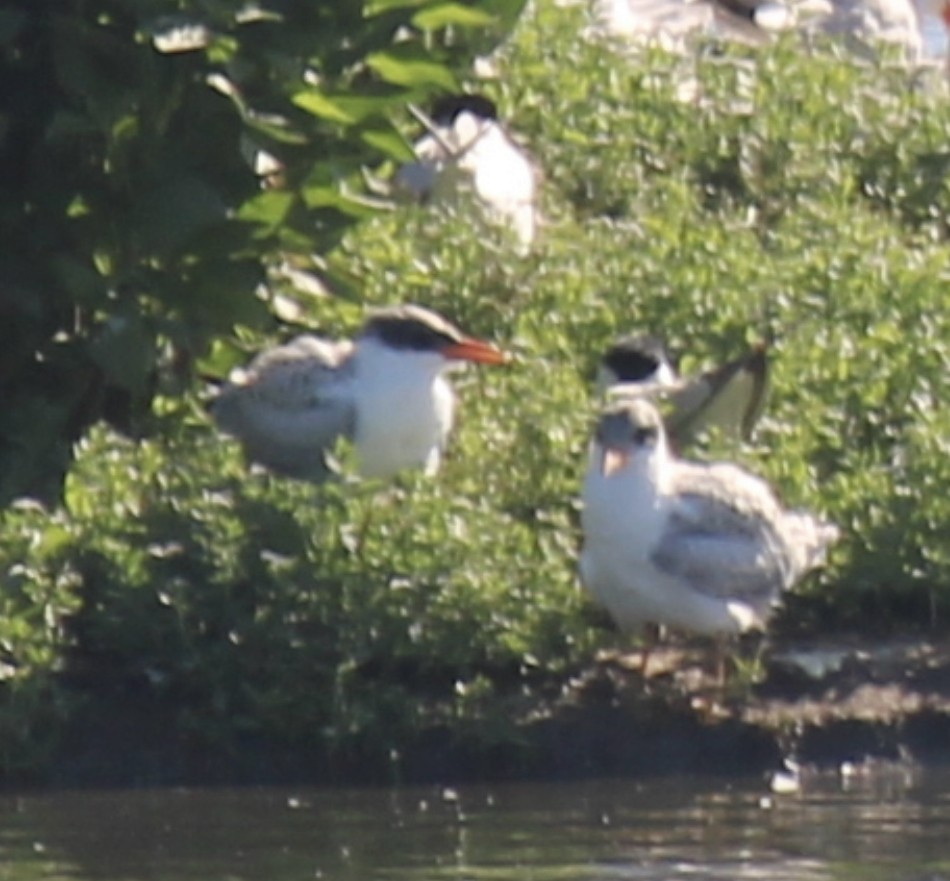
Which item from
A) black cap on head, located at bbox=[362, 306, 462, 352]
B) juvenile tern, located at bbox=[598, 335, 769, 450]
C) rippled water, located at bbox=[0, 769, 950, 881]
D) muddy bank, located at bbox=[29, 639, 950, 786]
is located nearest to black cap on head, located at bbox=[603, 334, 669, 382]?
juvenile tern, located at bbox=[598, 335, 769, 450]

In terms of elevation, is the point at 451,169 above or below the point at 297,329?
above

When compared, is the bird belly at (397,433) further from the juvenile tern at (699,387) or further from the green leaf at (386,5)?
the green leaf at (386,5)

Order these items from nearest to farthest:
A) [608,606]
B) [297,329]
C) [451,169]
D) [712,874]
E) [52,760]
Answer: [712,874] < [52,760] < [608,606] < [297,329] < [451,169]

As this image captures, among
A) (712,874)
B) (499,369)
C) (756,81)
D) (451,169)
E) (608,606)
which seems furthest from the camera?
(756,81)

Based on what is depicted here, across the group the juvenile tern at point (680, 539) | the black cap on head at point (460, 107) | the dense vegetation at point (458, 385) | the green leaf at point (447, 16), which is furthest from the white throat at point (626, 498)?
the black cap on head at point (460, 107)

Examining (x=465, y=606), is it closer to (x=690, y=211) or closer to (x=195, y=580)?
(x=195, y=580)

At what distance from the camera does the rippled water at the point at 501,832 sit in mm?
7812

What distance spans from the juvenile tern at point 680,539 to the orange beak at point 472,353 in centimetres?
104

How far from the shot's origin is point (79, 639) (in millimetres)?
9273

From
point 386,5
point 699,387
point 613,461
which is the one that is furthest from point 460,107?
point 386,5

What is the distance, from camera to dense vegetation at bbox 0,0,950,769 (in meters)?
7.81

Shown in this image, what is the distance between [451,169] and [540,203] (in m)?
0.43

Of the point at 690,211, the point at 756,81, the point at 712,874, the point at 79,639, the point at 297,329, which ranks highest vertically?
the point at 756,81

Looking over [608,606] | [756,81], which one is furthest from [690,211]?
[608,606]
